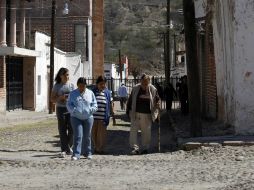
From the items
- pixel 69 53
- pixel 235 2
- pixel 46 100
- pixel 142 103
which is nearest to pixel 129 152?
pixel 142 103

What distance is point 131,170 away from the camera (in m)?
10.1

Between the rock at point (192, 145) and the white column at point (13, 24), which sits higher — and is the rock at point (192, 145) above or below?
below

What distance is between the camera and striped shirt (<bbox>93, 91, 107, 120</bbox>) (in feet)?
42.9

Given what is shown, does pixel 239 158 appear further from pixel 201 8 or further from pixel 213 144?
pixel 201 8

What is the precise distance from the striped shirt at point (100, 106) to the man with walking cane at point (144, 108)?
65 cm

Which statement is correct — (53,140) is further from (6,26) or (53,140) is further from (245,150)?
(6,26)

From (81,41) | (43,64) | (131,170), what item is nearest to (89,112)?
(131,170)

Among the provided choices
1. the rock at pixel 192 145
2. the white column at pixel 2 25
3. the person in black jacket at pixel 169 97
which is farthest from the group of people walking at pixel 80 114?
the person in black jacket at pixel 169 97

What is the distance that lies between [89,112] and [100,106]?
4.02 ft

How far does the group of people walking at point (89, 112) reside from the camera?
11.8 meters

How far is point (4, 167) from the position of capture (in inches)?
423

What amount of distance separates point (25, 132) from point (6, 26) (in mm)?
12682

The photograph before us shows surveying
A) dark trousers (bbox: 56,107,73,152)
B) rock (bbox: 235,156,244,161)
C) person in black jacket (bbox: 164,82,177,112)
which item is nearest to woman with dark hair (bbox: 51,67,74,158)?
dark trousers (bbox: 56,107,73,152)

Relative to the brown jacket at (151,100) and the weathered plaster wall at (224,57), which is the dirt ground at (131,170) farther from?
the weathered plaster wall at (224,57)
